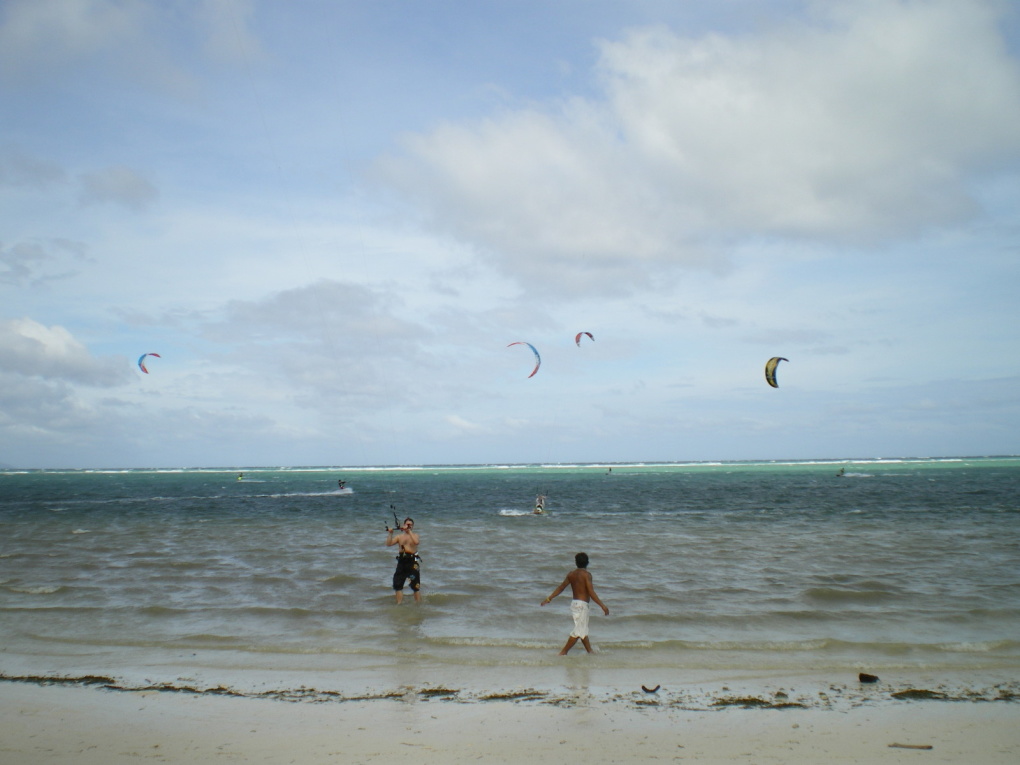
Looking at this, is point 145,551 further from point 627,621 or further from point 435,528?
point 627,621

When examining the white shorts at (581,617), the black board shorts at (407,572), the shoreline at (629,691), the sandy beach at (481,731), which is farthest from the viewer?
the black board shorts at (407,572)

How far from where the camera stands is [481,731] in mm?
6984

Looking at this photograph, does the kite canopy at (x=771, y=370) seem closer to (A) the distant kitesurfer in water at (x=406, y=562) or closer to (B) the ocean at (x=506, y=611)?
(B) the ocean at (x=506, y=611)

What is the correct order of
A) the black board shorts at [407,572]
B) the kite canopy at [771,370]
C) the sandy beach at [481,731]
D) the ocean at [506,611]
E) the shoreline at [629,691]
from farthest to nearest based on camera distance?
the kite canopy at [771,370] → the black board shorts at [407,572] → the ocean at [506,611] → the shoreline at [629,691] → the sandy beach at [481,731]

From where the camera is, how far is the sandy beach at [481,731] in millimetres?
6383

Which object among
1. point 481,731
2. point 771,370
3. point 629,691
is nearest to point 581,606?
point 629,691

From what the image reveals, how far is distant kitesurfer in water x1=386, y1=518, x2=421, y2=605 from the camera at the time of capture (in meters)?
13.9

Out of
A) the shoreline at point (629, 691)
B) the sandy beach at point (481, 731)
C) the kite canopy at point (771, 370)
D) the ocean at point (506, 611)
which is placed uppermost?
the kite canopy at point (771, 370)

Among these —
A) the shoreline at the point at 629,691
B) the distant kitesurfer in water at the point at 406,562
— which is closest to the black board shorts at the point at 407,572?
the distant kitesurfer in water at the point at 406,562

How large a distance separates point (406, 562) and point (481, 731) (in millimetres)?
7313

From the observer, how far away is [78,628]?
12.1 meters

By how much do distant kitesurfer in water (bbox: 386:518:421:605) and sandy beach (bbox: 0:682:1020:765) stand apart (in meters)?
5.79

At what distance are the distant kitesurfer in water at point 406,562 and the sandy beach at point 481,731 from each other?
5786 millimetres

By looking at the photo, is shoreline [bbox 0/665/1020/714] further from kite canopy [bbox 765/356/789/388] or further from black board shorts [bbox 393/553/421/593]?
kite canopy [bbox 765/356/789/388]
